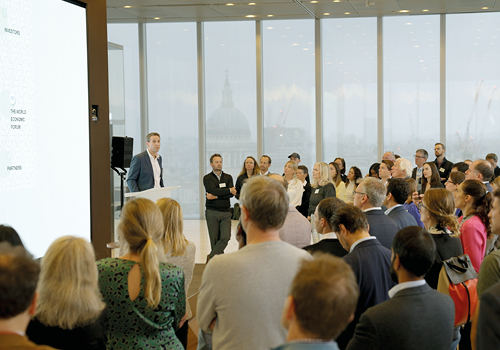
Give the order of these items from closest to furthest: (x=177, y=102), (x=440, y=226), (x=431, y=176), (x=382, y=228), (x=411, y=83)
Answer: (x=440, y=226) → (x=382, y=228) → (x=431, y=176) → (x=411, y=83) → (x=177, y=102)

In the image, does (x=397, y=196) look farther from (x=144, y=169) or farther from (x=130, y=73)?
(x=130, y=73)

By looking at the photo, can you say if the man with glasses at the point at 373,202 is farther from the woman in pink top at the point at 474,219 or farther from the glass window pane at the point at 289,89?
the glass window pane at the point at 289,89

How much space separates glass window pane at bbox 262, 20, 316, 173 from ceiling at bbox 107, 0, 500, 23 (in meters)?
0.53

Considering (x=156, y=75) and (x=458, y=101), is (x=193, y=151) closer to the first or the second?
(x=156, y=75)

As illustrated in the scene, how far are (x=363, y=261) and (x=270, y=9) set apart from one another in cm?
920

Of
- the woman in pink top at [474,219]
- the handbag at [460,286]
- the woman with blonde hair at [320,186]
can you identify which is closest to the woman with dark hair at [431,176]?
the woman with blonde hair at [320,186]

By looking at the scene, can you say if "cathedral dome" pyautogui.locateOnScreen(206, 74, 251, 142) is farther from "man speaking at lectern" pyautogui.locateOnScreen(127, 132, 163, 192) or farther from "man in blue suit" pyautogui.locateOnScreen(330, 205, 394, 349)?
"man in blue suit" pyautogui.locateOnScreen(330, 205, 394, 349)

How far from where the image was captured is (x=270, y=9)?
10836 millimetres

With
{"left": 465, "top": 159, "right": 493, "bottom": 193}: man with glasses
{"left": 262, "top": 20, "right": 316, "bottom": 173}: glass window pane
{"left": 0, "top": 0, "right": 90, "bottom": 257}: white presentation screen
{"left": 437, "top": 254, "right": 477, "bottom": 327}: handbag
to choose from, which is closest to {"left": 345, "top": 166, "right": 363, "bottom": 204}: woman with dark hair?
{"left": 465, "top": 159, "right": 493, "bottom": 193}: man with glasses

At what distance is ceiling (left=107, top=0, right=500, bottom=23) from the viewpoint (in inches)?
398

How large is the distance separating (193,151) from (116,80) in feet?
9.07

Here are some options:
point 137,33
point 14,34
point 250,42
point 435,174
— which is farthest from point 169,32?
point 14,34

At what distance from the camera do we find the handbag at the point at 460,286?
280 centimetres

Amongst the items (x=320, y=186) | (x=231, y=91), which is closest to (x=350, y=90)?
(x=231, y=91)
